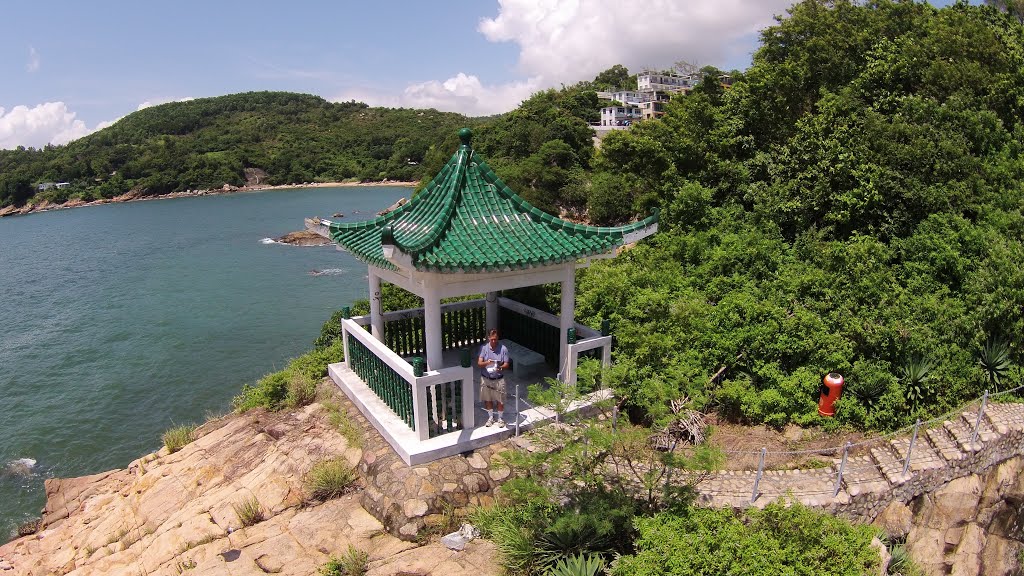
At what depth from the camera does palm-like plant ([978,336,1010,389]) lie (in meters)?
9.81

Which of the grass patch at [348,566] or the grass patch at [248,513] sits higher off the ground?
the grass patch at [348,566]

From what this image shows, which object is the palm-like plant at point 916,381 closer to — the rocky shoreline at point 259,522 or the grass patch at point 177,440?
the rocky shoreline at point 259,522

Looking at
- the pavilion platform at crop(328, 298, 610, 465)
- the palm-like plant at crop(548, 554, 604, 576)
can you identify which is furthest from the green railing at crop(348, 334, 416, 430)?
the palm-like plant at crop(548, 554, 604, 576)

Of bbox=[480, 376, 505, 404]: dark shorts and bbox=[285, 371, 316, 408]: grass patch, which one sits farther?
bbox=[285, 371, 316, 408]: grass patch

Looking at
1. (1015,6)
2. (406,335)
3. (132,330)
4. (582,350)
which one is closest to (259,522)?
(406,335)

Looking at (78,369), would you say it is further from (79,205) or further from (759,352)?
(79,205)

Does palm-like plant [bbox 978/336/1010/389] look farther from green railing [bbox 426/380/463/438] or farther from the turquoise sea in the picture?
the turquoise sea

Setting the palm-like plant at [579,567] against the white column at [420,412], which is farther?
the white column at [420,412]

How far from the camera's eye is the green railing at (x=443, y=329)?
35.7 feet

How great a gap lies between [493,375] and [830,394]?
5.19 m

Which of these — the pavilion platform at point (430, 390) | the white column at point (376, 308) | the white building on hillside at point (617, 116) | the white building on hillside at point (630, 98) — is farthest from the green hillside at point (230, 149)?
the white column at point (376, 308)

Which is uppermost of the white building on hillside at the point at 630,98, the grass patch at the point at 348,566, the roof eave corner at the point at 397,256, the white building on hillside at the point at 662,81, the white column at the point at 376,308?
the white building on hillside at the point at 662,81

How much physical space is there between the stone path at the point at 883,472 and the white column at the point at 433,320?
3.79 m

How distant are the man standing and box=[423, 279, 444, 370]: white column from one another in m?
0.61
